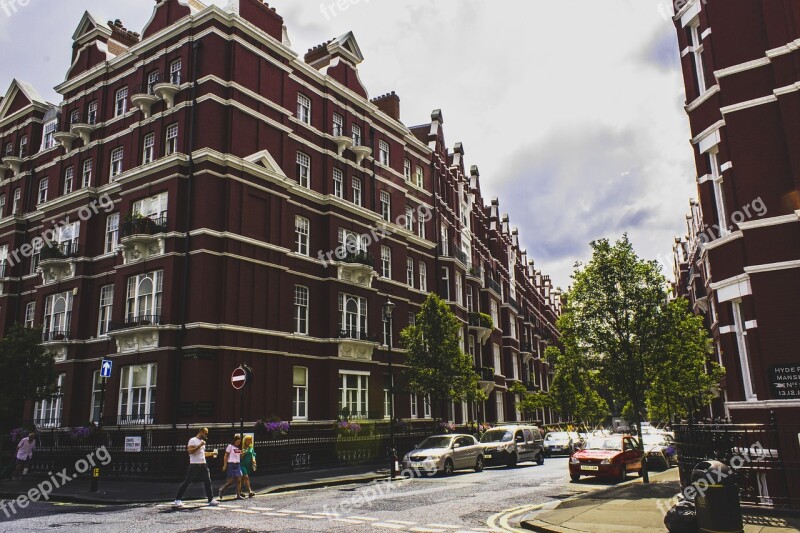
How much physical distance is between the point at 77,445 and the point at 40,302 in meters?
9.29

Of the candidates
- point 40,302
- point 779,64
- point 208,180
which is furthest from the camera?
point 40,302

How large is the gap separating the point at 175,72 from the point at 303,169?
297 inches

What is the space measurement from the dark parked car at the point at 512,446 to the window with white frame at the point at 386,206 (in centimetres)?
1455

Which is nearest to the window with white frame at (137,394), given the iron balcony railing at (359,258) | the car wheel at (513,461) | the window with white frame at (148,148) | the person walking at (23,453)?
the person walking at (23,453)

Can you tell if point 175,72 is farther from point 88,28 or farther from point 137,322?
point 137,322

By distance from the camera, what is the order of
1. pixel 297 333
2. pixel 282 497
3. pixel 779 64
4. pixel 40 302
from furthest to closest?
pixel 40 302, pixel 297 333, pixel 282 497, pixel 779 64

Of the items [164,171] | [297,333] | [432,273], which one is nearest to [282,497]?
[297,333]

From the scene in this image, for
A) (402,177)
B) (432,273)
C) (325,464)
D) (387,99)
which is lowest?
(325,464)

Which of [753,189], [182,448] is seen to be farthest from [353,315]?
[753,189]

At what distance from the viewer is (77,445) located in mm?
26375

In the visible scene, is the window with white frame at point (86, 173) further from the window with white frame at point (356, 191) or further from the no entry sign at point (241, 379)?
the no entry sign at point (241, 379)

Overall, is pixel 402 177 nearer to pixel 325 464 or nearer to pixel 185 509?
pixel 325 464

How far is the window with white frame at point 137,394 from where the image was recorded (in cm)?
2472

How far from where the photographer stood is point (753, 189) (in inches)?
554
